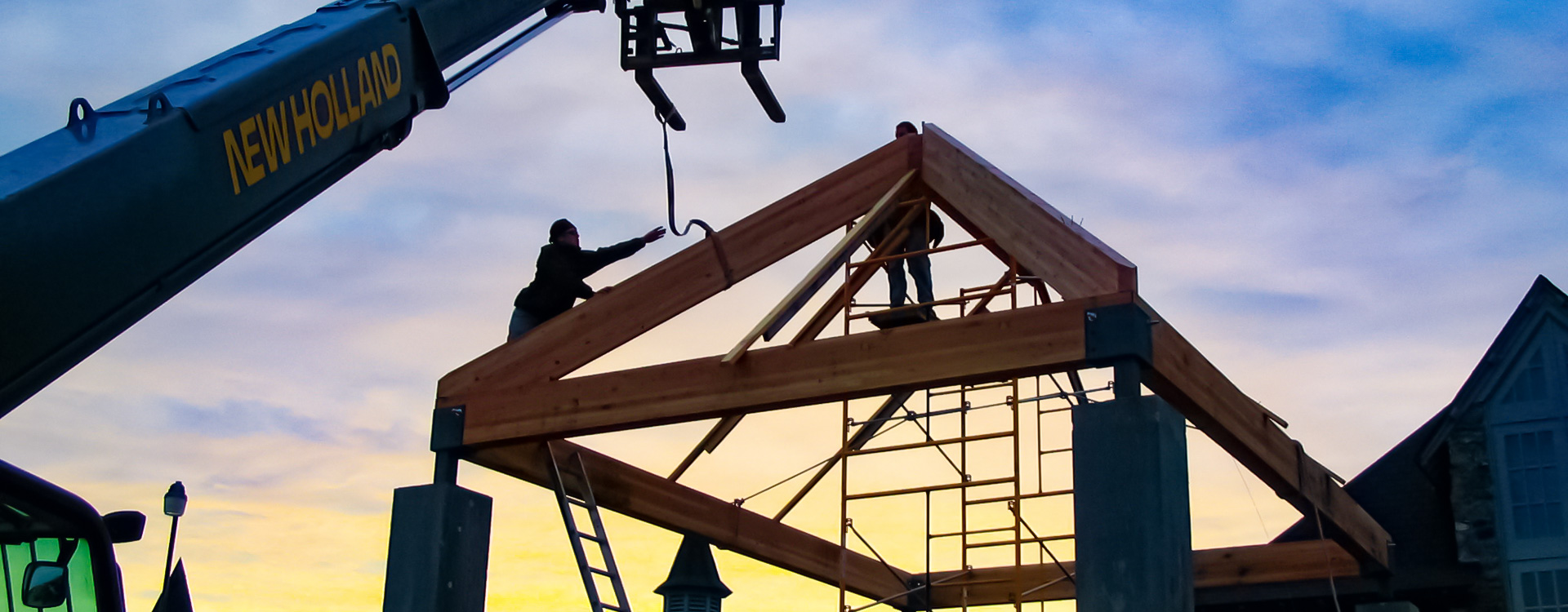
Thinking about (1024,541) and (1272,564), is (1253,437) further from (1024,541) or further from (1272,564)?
(1272,564)

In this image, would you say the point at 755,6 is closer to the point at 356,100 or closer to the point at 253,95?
the point at 356,100

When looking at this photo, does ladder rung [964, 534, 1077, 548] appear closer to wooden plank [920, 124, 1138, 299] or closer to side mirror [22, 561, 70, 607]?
wooden plank [920, 124, 1138, 299]

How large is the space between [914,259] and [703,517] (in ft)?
11.1

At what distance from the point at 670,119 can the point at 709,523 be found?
3.96 metres

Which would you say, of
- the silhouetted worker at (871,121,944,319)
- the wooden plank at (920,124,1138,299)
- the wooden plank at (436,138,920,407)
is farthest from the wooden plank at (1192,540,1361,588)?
the wooden plank at (436,138,920,407)

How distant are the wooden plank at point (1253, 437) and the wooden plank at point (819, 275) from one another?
2.23m

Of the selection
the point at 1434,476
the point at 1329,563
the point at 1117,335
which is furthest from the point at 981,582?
the point at 1117,335

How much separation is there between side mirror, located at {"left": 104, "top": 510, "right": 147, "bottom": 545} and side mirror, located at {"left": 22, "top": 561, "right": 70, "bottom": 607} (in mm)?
544

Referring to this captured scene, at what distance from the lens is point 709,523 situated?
531 inches

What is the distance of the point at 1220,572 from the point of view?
14359 millimetres

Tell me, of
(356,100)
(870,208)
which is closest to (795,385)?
(870,208)

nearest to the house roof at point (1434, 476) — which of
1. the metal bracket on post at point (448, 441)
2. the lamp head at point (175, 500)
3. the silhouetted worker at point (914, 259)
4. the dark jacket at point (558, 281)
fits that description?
the silhouetted worker at point (914, 259)

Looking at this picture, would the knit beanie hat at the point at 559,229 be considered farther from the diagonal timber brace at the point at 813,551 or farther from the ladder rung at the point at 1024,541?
the ladder rung at the point at 1024,541

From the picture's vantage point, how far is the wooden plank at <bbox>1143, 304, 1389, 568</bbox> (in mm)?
9484
